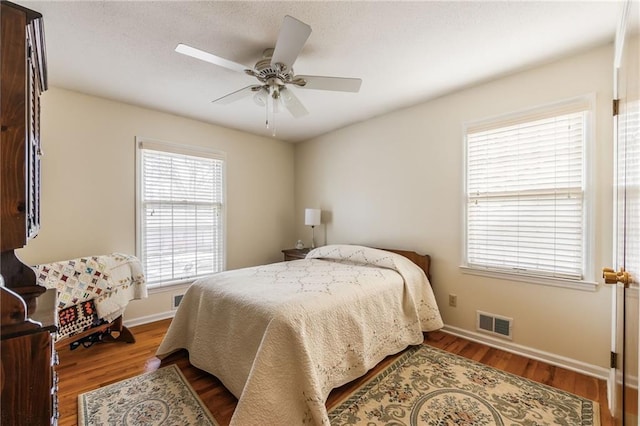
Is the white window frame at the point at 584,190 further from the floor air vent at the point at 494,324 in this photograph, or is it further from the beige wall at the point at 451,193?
the floor air vent at the point at 494,324

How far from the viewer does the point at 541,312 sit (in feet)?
7.50

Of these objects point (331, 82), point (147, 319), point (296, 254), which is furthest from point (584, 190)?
point (147, 319)

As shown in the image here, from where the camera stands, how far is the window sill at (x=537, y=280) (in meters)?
2.09

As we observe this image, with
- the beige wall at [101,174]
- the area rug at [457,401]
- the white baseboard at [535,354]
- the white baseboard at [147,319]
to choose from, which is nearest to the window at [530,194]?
the white baseboard at [535,354]

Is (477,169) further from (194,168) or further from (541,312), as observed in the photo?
(194,168)

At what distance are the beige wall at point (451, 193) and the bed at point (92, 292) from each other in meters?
2.44

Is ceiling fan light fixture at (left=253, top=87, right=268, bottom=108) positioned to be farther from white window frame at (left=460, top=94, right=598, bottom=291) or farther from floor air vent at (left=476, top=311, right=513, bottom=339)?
floor air vent at (left=476, top=311, right=513, bottom=339)

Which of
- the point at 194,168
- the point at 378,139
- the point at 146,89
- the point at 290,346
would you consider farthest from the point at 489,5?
the point at 194,168

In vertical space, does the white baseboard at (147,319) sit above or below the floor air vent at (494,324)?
below

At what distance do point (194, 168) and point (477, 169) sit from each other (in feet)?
10.6

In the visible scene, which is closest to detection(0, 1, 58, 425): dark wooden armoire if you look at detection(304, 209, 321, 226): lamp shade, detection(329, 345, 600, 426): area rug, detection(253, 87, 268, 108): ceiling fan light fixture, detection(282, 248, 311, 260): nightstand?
detection(253, 87, 268, 108): ceiling fan light fixture

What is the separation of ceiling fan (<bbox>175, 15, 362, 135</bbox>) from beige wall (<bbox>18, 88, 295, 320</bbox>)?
1.48 m

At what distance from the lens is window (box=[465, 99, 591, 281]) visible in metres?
2.12

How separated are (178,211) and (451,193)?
3130 mm
